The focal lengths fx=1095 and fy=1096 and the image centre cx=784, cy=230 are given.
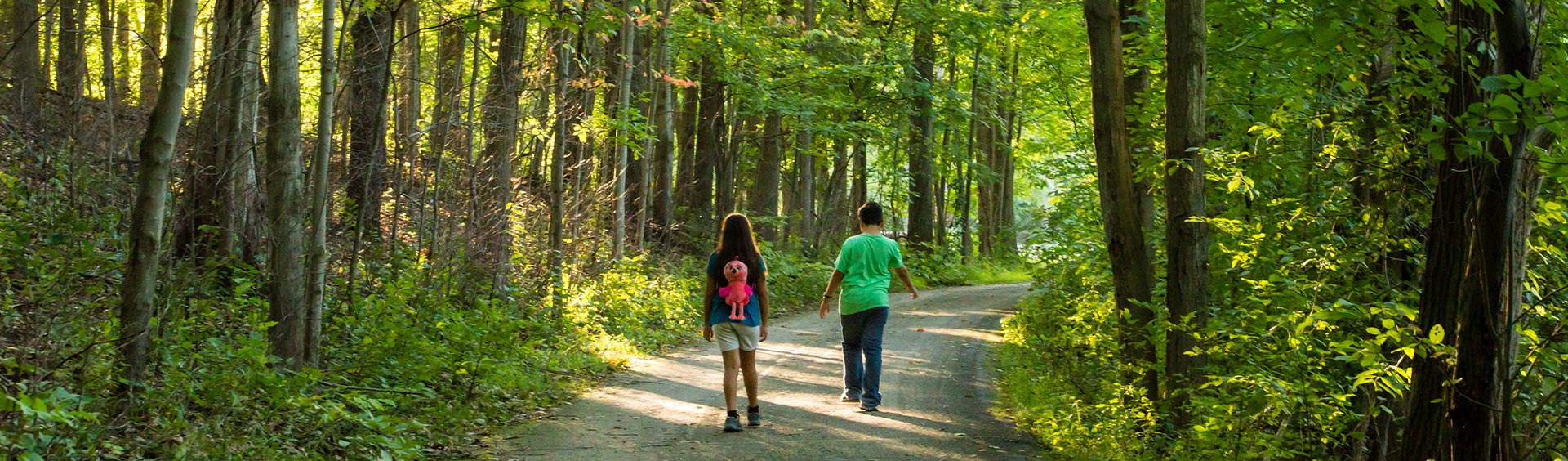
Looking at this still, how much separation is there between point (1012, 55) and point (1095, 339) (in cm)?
2310

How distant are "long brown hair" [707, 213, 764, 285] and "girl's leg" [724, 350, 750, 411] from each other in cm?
57

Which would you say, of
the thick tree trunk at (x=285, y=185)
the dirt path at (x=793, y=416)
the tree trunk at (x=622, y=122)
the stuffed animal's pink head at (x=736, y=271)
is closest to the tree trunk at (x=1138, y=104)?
the dirt path at (x=793, y=416)

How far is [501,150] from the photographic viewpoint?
13578mm

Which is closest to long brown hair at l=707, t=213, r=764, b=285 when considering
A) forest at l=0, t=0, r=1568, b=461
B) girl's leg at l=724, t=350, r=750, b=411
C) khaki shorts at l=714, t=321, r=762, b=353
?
khaki shorts at l=714, t=321, r=762, b=353

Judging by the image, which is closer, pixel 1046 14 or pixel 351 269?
pixel 351 269

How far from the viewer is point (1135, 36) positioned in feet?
31.1

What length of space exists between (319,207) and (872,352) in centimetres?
450

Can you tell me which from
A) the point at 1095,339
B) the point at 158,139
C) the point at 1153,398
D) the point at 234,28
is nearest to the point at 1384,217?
the point at 1153,398

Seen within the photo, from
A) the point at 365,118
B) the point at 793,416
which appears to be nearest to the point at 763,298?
the point at 793,416

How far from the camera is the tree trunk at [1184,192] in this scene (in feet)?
24.6

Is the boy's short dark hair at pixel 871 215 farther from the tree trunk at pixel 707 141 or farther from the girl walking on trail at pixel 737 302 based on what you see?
the tree trunk at pixel 707 141

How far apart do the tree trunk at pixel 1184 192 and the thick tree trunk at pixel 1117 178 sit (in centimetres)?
39

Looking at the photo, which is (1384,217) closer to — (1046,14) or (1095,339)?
(1095,339)

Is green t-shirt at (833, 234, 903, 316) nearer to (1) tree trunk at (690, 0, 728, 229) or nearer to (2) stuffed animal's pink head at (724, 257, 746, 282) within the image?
(2) stuffed animal's pink head at (724, 257, 746, 282)
